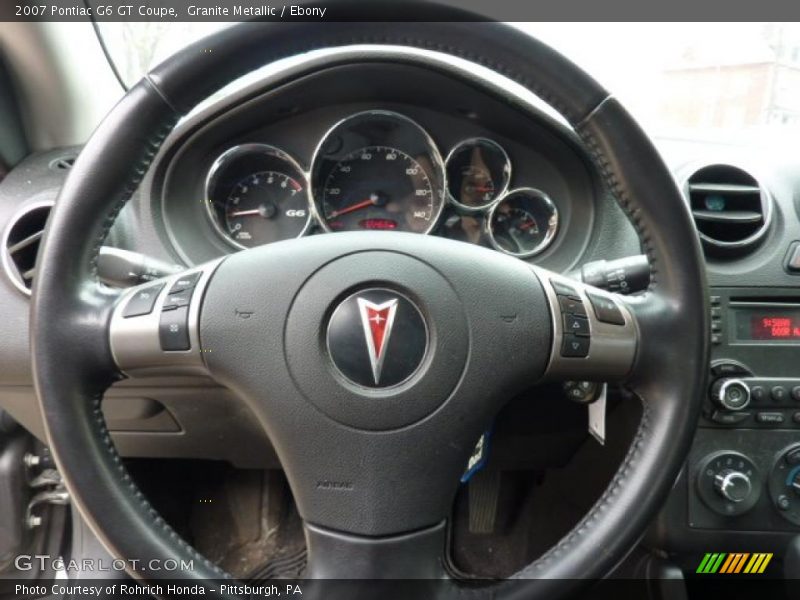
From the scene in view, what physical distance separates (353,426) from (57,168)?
92 centimetres

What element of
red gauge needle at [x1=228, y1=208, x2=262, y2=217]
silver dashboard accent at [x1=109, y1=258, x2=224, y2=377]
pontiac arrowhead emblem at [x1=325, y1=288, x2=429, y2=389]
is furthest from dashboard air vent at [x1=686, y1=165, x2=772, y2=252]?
silver dashboard accent at [x1=109, y1=258, x2=224, y2=377]

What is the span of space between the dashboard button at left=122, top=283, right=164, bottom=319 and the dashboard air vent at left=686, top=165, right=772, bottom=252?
994 mm

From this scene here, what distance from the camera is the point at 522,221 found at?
1.53 meters

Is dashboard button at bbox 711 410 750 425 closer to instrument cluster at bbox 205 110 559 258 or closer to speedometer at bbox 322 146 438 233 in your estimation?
instrument cluster at bbox 205 110 559 258

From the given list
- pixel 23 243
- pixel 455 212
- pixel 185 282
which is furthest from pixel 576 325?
pixel 23 243

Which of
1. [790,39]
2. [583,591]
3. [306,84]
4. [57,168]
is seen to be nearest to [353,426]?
[583,591]

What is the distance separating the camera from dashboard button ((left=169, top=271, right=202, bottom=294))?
0.94m

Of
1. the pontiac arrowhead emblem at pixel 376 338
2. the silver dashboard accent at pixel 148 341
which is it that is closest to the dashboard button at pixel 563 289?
the pontiac arrowhead emblem at pixel 376 338

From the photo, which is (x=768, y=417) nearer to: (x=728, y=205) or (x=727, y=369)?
(x=727, y=369)

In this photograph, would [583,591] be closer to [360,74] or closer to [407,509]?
[407,509]

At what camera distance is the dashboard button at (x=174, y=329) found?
918mm

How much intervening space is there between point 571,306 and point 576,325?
0.08 ft

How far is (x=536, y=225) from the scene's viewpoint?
152cm

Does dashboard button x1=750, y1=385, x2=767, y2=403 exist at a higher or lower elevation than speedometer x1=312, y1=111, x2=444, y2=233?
lower
